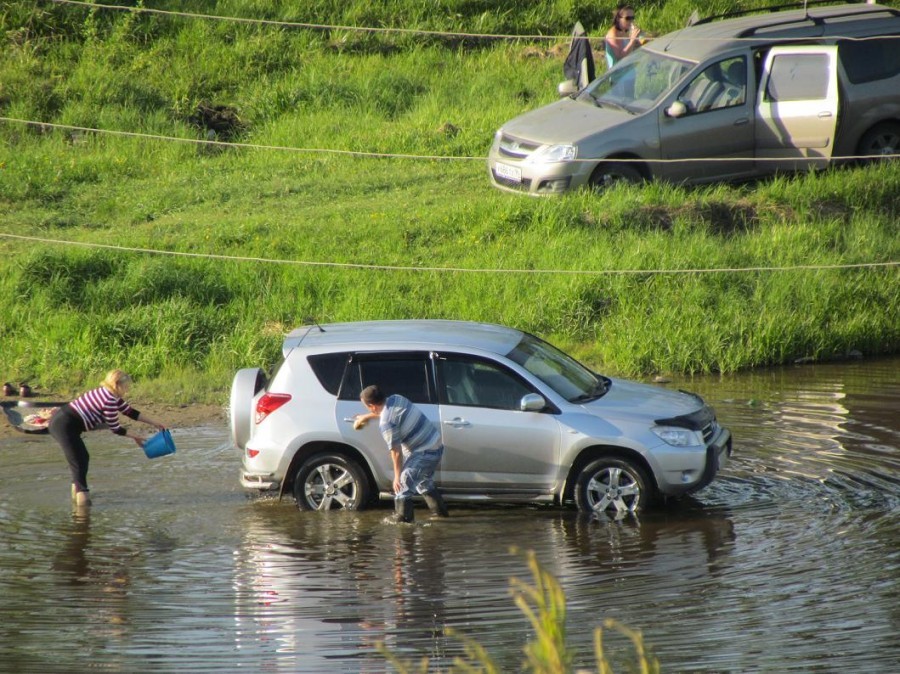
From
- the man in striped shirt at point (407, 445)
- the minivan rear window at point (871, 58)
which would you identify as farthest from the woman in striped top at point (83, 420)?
the minivan rear window at point (871, 58)

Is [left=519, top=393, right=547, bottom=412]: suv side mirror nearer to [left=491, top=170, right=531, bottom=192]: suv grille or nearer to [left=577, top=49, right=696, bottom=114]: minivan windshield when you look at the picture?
[left=491, top=170, right=531, bottom=192]: suv grille

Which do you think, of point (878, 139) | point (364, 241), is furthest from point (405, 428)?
point (878, 139)

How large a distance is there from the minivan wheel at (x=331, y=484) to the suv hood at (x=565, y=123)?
8320mm

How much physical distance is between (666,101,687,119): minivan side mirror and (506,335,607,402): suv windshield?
7.67m

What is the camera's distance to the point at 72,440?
11312 mm

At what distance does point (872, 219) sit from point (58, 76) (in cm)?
1421

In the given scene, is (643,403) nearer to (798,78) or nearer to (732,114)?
(732,114)

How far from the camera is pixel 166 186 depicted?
67.7 ft

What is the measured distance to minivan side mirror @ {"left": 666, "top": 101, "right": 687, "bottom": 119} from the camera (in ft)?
60.4

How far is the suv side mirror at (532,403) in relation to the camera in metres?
10.6

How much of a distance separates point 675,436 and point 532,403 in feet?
3.78

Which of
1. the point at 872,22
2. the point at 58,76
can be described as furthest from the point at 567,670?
the point at 58,76

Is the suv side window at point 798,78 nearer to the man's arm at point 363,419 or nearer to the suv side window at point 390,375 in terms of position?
the suv side window at point 390,375

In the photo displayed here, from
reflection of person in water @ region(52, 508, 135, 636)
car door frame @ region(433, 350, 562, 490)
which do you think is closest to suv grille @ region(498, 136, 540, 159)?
car door frame @ region(433, 350, 562, 490)
